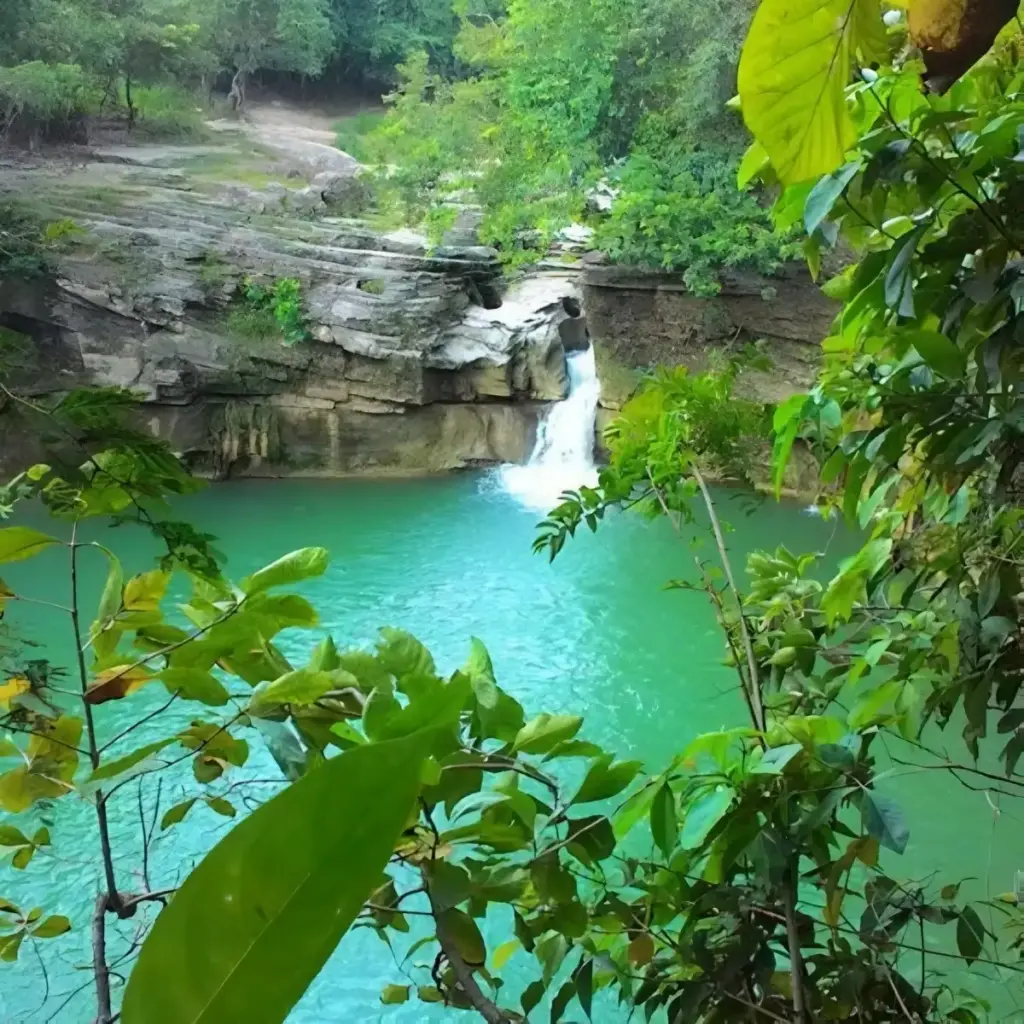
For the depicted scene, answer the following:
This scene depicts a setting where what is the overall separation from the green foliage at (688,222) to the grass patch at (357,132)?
2.58m

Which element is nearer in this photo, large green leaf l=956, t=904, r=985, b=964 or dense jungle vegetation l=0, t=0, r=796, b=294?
large green leaf l=956, t=904, r=985, b=964

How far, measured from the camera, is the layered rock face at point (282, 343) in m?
6.27

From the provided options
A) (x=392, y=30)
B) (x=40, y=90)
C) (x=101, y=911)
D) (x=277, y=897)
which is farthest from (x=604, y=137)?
(x=277, y=897)

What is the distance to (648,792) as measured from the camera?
20.7 inches

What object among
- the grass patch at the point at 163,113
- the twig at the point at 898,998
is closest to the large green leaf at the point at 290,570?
the twig at the point at 898,998

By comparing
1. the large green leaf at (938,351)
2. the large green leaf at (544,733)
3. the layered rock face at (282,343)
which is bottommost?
the layered rock face at (282,343)

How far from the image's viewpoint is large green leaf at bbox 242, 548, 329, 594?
1.62ft

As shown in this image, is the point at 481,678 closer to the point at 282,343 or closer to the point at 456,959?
the point at 456,959

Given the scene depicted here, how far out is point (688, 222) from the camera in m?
5.70

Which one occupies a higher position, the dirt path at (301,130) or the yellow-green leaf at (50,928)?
the dirt path at (301,130)

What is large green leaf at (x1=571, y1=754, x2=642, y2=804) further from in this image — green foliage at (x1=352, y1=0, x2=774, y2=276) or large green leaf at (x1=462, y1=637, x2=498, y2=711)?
green foliage at (x1=352, y1=0, x2=774, y2=276)

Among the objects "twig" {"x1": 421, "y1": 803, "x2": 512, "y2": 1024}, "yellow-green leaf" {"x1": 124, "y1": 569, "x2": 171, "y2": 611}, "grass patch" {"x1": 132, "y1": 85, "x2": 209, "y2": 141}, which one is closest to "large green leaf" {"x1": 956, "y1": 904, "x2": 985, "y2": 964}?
"twig" {"x1": 421, "y1": 803, "x2": 512, "y2": 1024}

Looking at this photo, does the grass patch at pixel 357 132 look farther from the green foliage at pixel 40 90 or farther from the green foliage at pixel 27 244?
the green foliage at pixel 27 244

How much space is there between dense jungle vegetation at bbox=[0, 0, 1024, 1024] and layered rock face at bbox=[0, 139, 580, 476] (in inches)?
220
